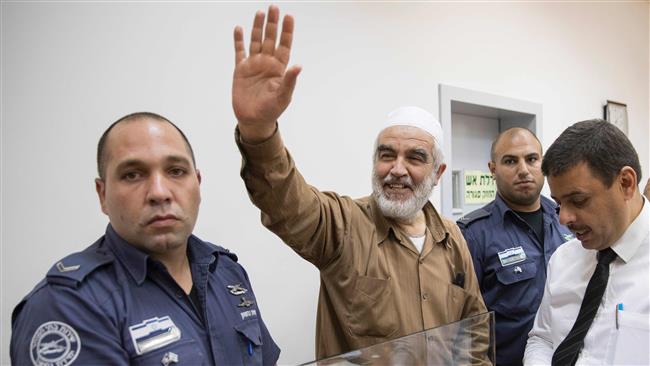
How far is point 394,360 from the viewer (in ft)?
2.88

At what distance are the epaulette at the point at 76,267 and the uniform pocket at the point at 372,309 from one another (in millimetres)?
717

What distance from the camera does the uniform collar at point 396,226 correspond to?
1396 millimetres

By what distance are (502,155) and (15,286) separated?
2.04 metres

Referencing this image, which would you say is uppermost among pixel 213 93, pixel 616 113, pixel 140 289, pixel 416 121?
pixel 616 113

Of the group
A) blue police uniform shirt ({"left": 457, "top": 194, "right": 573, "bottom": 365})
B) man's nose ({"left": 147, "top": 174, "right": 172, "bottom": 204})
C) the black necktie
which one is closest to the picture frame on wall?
blue police uniform shirt ({"left": 457, "top": 194, "right": 573, "bottom": 365})

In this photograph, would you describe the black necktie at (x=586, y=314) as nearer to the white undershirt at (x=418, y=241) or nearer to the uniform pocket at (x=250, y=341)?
the white undershirt at (x=418, y=241)

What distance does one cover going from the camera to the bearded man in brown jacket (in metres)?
0.97

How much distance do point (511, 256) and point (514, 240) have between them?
0.32 ft

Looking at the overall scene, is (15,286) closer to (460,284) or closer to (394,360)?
(394,360)

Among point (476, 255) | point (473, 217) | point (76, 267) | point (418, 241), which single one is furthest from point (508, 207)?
point (76, 267)

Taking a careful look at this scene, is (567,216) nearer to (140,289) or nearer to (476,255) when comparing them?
(476,255)

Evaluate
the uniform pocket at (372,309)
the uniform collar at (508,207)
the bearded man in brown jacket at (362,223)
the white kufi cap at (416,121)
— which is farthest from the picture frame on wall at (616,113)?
the uniform pocket at (372,309)

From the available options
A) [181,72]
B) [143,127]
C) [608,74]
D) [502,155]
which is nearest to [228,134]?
[181,72]

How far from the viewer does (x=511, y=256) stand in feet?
5.83
